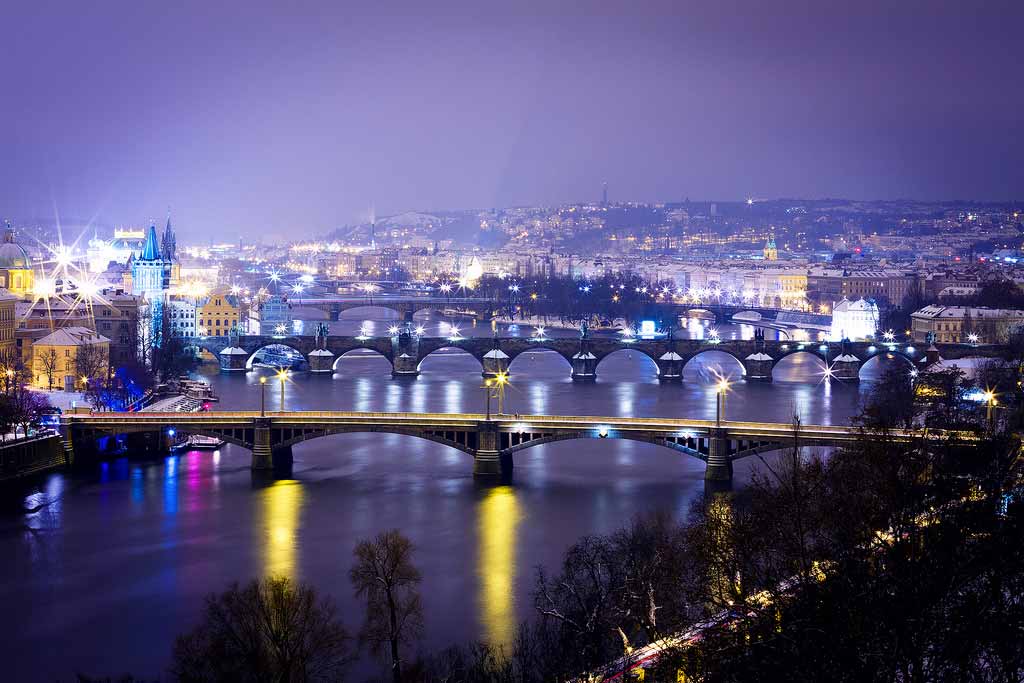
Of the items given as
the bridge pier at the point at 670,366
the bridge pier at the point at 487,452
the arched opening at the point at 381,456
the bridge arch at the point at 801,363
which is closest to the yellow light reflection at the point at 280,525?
the arched opening at the point at 381,456

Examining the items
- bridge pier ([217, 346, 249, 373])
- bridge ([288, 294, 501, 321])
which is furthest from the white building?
bridge pier ([217, 346, 249, 373])

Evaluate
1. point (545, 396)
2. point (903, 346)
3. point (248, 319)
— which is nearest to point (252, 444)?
point (545, 396)

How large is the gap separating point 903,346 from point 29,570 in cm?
3054

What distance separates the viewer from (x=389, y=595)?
15281 mm

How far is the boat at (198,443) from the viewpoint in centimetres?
2711

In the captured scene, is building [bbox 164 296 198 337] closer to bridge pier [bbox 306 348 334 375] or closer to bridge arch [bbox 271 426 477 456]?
bridge pier [bbox 306 348 334 375]

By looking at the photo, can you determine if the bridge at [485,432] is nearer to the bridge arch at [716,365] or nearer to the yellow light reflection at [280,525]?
the yellow light reflection at [280,525]

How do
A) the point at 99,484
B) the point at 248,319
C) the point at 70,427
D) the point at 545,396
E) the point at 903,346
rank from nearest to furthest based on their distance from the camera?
the point at 99,484, the point at 70,427, the point at 545,396, the point at 903,346, the point at 248,319

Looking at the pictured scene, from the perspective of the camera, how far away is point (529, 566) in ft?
60.4

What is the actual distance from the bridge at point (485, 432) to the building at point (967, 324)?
895 inches

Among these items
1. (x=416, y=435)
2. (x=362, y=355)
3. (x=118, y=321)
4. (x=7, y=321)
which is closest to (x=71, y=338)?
(x=7, y=321)

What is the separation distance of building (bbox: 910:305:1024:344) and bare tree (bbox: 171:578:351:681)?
33.0m

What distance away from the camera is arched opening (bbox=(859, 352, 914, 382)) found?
41.6 metres

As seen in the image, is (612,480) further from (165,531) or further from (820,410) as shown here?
(820,410)
